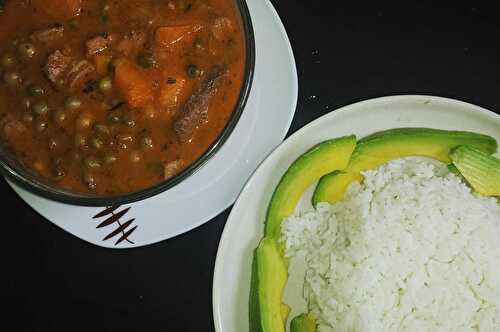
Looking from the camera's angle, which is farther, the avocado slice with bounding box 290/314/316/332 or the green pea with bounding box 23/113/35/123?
the avocado slice with bounding box 290/314/316/332

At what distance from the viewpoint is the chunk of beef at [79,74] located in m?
2.08

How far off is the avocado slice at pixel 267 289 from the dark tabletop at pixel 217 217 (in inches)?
14.9

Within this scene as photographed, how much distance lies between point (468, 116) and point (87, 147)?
1.63m

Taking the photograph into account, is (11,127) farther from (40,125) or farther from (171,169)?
(171,169)

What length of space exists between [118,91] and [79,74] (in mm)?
169

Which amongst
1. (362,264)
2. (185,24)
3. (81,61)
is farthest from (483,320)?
(81,61)

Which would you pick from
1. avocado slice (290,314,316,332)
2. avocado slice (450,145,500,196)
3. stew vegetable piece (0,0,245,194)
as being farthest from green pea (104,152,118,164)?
avocado slice (450,145,500,196)

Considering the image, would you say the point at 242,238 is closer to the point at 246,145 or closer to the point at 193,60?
the point at 246,145

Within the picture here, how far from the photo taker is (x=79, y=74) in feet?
6.86

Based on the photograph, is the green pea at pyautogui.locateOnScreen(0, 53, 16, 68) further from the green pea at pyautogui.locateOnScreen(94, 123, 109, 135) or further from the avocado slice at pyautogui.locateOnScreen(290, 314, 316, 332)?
the avocado slice at pyautogui.locateOnScreen(290, 314, 316, 332)

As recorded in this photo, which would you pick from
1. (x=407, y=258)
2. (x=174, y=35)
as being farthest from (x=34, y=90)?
(x=407, y=258)

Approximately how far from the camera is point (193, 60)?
2107 millimetres

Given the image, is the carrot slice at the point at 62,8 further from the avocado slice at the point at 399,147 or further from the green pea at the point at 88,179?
the avocado slice at the point at 399,147

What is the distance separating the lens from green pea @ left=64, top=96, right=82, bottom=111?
2.06m
